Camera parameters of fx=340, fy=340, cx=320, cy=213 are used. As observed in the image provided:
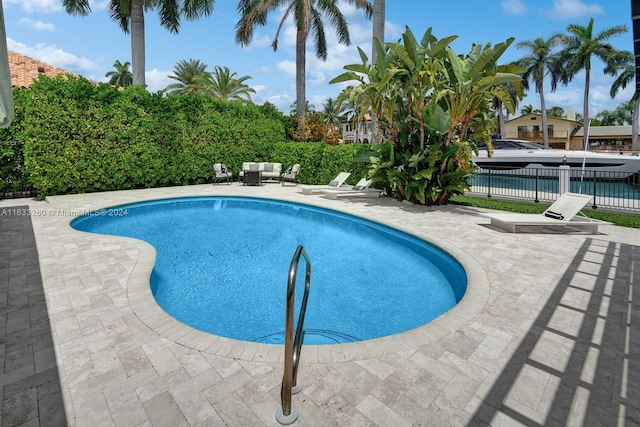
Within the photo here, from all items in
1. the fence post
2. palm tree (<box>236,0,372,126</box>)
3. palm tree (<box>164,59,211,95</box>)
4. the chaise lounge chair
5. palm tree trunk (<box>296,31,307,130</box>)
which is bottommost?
the fence post

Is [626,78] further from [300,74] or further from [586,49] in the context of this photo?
[300,74]

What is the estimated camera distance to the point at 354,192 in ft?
48.1

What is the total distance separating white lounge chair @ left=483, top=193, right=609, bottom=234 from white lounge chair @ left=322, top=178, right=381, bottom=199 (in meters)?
6.28

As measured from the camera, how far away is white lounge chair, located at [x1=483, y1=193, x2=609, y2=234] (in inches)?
325

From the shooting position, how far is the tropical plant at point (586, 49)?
121ft

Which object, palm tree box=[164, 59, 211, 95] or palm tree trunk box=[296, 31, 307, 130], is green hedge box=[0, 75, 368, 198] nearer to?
palm tree trunk box=[296, 31, 307, 130]

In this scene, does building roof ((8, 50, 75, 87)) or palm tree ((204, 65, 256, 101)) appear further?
palm tree ((204, 65, 256, 101))

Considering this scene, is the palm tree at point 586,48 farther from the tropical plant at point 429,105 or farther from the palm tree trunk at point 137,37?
the palm tree trunk at point 137,37

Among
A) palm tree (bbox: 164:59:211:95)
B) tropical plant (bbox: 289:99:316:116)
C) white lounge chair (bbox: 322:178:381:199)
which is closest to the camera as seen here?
white lounge chair (bbox: 322:178:381:199)

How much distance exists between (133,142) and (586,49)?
46404 mm

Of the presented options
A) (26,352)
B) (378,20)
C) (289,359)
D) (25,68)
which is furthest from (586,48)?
(25,68)

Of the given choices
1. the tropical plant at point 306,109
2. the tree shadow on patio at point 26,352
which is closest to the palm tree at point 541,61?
the tropical plant at point 306,109

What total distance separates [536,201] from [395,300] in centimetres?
989

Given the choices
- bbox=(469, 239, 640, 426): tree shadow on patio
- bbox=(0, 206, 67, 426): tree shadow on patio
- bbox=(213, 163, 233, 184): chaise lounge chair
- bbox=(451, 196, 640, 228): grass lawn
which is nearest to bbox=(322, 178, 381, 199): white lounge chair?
bbox=(451, 196, 640, 228): grass lawn
